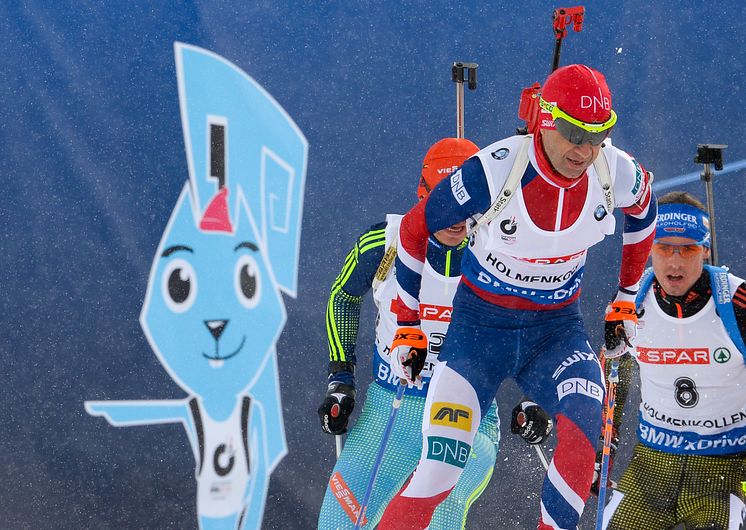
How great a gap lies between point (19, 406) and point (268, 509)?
54.9 inches

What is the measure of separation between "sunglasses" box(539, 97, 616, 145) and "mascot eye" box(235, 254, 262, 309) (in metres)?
2.38

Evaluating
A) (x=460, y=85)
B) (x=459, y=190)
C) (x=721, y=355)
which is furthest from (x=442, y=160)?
(x=721, y=355)

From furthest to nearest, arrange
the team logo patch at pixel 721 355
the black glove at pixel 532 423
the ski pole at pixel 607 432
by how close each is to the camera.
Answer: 1. the team logo patch at pixel 721 355
2. the black glove at pixel 532 423
3. the ski pole at pixel 607 432

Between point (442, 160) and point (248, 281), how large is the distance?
4.76ft

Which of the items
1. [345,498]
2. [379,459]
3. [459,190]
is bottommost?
[345,498]

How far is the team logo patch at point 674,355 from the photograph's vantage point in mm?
4000

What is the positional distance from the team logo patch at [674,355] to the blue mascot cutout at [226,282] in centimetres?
196

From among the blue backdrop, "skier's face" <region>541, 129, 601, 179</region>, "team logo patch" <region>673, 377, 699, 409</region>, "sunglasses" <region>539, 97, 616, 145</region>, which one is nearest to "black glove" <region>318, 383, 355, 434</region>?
the blue backdrop

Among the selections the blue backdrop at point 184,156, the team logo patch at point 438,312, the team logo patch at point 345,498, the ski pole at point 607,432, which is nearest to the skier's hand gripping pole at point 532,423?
the ski pole at point 607,432

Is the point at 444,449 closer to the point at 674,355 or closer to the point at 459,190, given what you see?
the point at 459,190

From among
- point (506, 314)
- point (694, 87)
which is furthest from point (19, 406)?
point (694, 87)

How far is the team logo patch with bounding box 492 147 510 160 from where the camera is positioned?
3166 millimetres

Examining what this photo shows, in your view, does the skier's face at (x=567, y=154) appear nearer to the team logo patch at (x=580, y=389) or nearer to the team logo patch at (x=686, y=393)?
the team logo patch at (x=580, y=389)

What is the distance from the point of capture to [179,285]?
4.94 m
